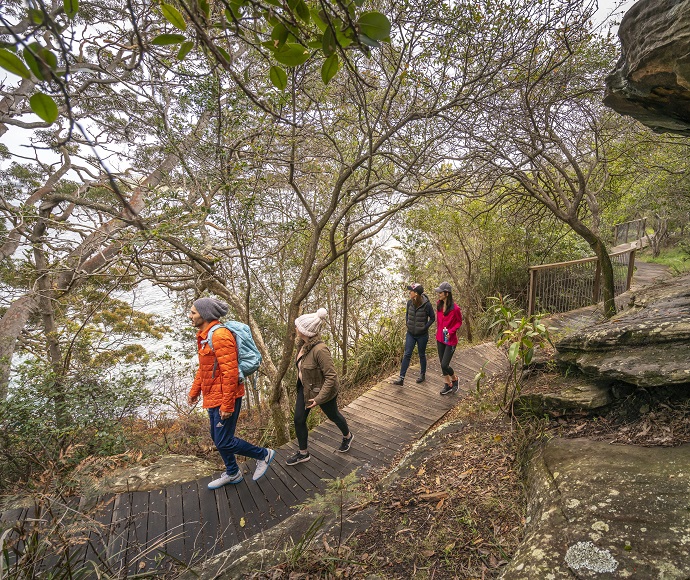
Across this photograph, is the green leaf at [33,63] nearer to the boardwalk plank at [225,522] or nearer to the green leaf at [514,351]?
the green leaf at [514,351]

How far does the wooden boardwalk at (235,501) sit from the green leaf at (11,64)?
2418 mm

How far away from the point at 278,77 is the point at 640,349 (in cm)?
365

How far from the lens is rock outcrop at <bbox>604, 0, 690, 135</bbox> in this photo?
105 inches

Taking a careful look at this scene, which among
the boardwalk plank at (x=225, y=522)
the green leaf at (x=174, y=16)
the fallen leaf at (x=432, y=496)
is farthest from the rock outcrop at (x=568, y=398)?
the green leaf at (x=174, y=16)

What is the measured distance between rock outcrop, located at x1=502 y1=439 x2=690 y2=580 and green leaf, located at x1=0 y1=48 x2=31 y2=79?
278 cm

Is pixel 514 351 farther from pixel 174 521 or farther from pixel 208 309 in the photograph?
pixel 174 521

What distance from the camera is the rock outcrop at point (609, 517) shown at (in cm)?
174

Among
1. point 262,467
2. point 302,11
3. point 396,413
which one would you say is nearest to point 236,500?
point 262,467

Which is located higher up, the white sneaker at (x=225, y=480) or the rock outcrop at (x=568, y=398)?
the rock outcrop at (x=568, y=398)

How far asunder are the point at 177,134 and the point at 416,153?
333cm

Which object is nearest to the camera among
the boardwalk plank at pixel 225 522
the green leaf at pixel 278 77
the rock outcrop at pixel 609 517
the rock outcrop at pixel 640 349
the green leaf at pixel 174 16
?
the green leaf at pixel 174 16

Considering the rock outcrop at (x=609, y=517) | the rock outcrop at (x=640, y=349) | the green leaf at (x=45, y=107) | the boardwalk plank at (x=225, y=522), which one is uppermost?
the green leaf at (x=45, y=107)

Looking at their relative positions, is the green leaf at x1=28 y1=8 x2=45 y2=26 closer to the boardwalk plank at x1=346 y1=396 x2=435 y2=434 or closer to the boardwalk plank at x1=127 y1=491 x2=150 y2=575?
the boardwalk plank at x1=127 y1=491 x2=150 y2=575

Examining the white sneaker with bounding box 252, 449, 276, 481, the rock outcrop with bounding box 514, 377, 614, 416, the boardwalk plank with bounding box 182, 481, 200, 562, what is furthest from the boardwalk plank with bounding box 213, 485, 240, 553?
the rock outcrop with bounding box 514, 377, 614, 416
